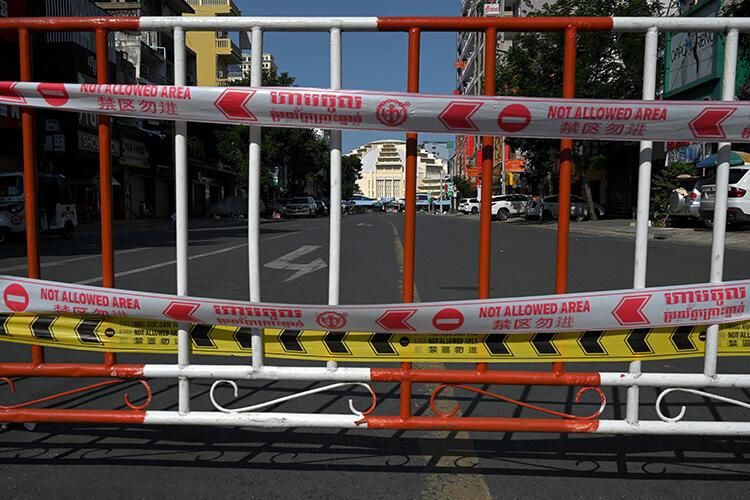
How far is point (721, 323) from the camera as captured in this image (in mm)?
2504

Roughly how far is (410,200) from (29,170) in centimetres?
181

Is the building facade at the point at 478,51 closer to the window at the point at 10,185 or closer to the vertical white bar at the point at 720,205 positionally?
the window at the point at 10,185

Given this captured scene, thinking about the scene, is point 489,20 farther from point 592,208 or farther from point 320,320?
point 592,208

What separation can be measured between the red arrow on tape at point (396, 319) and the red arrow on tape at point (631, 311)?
867mm

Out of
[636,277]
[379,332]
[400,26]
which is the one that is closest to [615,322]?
[636,277]

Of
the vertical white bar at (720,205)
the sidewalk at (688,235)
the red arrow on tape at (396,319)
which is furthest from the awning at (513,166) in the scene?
the red arrow on tape at (396,319)

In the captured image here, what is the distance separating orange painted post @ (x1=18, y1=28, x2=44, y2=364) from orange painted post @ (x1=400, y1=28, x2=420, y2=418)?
1742 mm

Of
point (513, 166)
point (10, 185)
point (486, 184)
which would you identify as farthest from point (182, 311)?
point (513, 166)

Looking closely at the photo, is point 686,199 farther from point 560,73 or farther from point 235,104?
point 235,104

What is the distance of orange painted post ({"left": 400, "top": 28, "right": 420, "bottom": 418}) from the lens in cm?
251

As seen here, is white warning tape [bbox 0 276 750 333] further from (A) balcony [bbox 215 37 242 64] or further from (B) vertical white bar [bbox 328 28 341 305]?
(A) balcony [bbox 215 37 242 64]

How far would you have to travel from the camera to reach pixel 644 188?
2.47 m

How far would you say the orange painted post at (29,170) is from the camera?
2.68 meters

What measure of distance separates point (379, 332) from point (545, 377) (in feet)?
2.45
